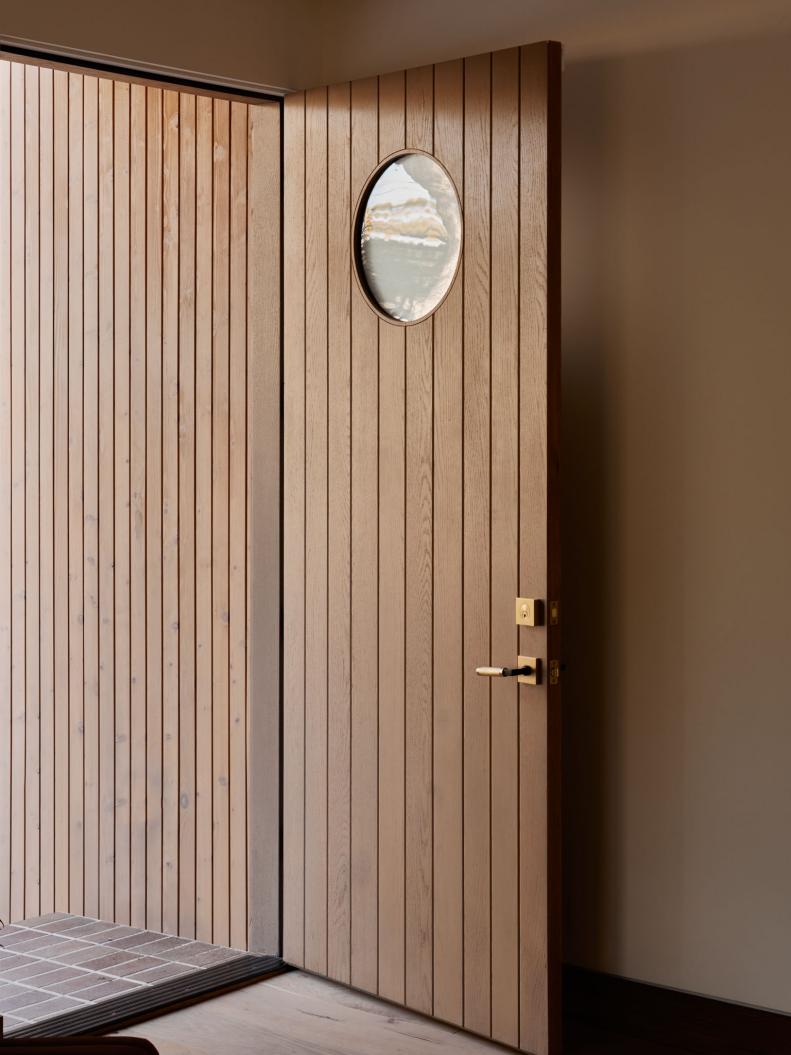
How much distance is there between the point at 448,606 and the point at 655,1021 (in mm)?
1145

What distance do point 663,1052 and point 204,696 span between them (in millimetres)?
1691

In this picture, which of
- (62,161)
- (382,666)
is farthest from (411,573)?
(62,161)

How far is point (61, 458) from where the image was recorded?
4277 mm

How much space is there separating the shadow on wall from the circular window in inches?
12.7

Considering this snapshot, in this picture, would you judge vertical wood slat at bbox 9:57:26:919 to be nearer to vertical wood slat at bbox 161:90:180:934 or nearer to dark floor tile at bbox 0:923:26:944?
dark floor tile at bbox 0:923:26:944

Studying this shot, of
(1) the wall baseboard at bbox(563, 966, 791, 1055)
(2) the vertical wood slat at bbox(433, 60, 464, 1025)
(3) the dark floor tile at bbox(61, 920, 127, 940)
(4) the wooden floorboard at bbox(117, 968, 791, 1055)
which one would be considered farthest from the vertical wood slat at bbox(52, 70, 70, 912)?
(1) the wall baseboard at bbox(563, 966, 791, 1055)

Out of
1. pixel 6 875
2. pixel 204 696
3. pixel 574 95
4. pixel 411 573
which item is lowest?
pixel 6 875

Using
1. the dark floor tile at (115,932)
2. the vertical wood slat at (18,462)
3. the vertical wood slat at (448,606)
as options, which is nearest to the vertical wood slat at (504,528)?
the vertical wood slat at (448,606)

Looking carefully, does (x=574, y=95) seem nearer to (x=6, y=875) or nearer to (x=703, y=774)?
(x=703, y=774)

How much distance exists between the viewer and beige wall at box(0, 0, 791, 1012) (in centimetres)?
285

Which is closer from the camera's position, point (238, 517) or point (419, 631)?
point (419, 631)

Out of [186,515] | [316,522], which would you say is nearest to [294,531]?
[316,522]

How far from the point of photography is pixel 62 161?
4.25m

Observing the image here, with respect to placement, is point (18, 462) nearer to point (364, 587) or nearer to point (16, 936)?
point (16, 936)
